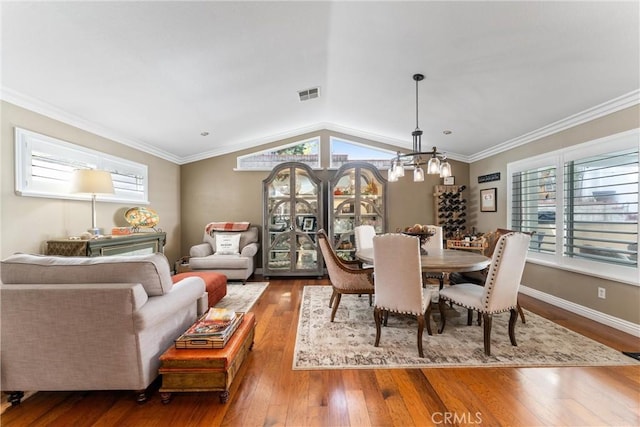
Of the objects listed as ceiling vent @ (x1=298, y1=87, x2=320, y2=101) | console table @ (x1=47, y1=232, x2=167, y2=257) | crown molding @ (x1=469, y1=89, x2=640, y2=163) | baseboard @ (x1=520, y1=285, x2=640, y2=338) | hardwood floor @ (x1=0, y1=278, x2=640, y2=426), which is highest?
ceiling vent @ (x1=298, y1=87, x2=320, y2=101)

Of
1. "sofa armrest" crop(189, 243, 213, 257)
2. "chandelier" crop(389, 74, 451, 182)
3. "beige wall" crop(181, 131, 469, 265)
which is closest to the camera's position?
"chandelier" crop(389, 74, 451, 182)

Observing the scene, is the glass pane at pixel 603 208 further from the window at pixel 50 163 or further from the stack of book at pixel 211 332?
the window at pixel 50 163

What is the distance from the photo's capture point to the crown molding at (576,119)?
8.65ft

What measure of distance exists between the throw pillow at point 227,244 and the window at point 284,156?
144cm

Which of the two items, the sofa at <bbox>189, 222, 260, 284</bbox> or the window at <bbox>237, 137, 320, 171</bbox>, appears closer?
the sofa at <bbox>189, 222, 260, 284</bbox>

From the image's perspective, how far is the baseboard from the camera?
8.66 feet

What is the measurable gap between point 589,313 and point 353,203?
334cm

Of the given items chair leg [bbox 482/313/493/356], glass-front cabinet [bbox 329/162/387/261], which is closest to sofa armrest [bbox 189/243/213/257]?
glass-front cabinet [bbox 329/162/387/261]

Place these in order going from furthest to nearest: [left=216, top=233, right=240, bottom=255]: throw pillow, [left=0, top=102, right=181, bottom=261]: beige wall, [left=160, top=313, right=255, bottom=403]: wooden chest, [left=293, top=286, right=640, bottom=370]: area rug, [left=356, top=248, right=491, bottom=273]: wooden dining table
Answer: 1. [left=216, top=233, right=240, bottom=255]: throw pillow
2. [left=0, top=102, right=181, bottom=261]: beige wall
3. [left=356, top=248, right=491, bottom=273]: wooden dining table
4. [left=293, top=286, right=640, bottom=370]: area rug
5. [left=160, top=313, right=255, bottom=403]: wooden chest

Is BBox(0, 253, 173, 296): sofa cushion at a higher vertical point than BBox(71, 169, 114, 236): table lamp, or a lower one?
lower

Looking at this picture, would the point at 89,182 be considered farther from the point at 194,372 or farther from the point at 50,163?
the point at 194,372

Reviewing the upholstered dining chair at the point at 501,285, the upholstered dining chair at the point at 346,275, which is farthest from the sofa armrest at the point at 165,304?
the upholstered dining chair at the point at 501,285

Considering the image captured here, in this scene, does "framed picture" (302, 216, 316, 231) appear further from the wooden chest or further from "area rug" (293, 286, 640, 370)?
the wooden chest

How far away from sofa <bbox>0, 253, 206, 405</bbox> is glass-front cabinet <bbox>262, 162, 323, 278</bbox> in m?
3.25
